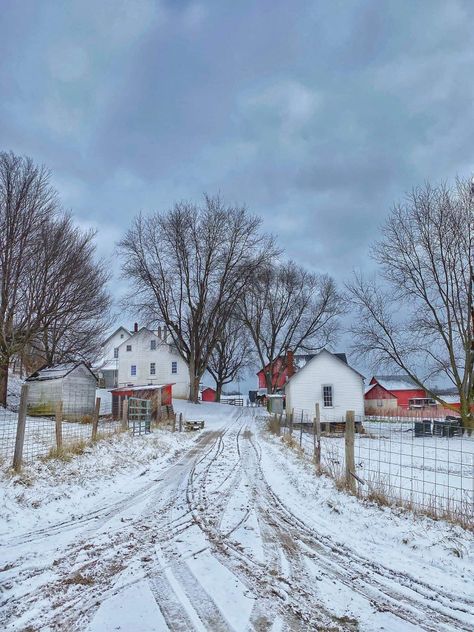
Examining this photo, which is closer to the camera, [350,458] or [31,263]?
[350,458]

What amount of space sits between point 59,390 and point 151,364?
23990mm

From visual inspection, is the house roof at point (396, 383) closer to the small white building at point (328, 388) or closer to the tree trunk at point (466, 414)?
the small white building at point (328, 388)

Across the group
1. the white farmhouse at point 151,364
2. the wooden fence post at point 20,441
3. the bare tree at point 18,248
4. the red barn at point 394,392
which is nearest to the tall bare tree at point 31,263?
the bare tree at point 18,248

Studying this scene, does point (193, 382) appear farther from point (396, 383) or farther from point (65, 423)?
point (396, 383)

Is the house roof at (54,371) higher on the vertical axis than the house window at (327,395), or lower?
higher

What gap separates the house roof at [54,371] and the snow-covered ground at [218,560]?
71.1 ft

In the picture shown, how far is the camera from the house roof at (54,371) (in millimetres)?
28953

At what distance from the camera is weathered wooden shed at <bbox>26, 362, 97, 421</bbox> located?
27.8 metres

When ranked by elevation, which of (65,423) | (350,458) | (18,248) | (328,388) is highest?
(18,248)

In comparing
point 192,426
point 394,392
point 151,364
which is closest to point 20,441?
point 192,426

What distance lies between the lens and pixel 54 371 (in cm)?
2952

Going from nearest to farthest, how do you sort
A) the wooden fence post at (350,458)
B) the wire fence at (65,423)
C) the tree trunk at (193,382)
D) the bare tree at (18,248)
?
the wooden fence post at (350,458) → the wire fence at (65,423) → the bare tree at (18,248) → the tree trunk at (193,382)

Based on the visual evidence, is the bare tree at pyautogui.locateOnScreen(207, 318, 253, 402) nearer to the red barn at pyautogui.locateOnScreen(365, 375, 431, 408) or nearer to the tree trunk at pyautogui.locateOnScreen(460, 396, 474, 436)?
the red barn at pyautogui.locateOnScreen(365, 375, 431, 408)

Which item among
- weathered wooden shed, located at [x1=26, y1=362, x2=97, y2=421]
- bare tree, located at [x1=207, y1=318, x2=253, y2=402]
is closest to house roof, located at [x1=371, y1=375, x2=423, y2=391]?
bare tree, located at [x1=207, y1=318, x2=253, y2=402]
